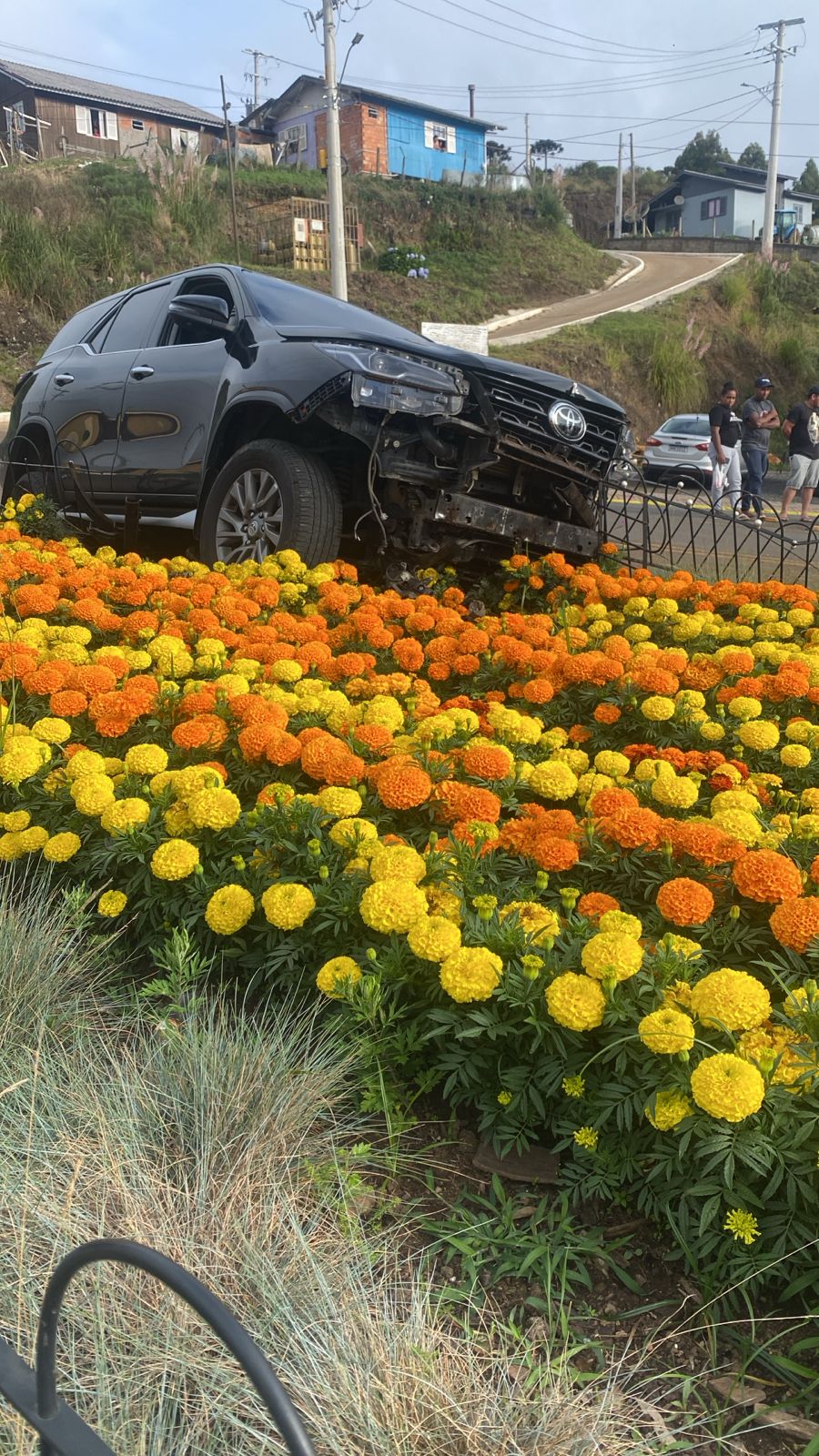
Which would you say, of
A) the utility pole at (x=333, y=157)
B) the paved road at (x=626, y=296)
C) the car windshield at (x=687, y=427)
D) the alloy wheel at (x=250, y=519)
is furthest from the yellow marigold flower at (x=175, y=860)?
the paved road at (x=626, y=296)

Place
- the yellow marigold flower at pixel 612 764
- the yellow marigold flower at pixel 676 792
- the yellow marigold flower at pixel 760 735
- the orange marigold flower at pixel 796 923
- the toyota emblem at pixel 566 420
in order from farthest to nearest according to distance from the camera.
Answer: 1. the toyota emblem at pixel 566 420
2. the yellow marigold flower at pixel 760 735
3. the yellow marigold flower at pixel 612 764
4. the yellow marigold flower at pixel 676 792
5. the orange marigold flower at pixel 796 923

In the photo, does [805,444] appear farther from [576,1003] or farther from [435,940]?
[576,1003]

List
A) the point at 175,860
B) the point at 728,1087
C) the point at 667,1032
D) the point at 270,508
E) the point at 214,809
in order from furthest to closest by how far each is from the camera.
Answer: the point at 270,508 < the point at 214,809 < the point at 175,860 < the point at 667,1032 < the point at 728,1087

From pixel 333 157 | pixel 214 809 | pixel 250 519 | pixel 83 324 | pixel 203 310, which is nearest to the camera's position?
pixel 214 809

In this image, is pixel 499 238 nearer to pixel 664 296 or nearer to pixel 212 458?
pixel 664 296

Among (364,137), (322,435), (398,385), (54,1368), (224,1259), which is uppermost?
(364,137)

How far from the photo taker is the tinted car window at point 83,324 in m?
7.41

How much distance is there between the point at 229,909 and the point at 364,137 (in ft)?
192

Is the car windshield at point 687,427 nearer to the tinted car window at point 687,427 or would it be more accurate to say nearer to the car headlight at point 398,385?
the tinted car window at point 687,427

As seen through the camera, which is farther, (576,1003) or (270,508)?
(270,508)

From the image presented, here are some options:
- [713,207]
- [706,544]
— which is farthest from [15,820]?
[713,207]

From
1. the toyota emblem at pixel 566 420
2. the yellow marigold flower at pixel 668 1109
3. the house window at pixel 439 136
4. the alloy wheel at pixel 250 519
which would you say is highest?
the house window at pixel 439 136

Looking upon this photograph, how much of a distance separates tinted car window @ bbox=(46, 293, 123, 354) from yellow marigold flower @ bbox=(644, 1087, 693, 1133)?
6.90 metres

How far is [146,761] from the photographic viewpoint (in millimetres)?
2957
